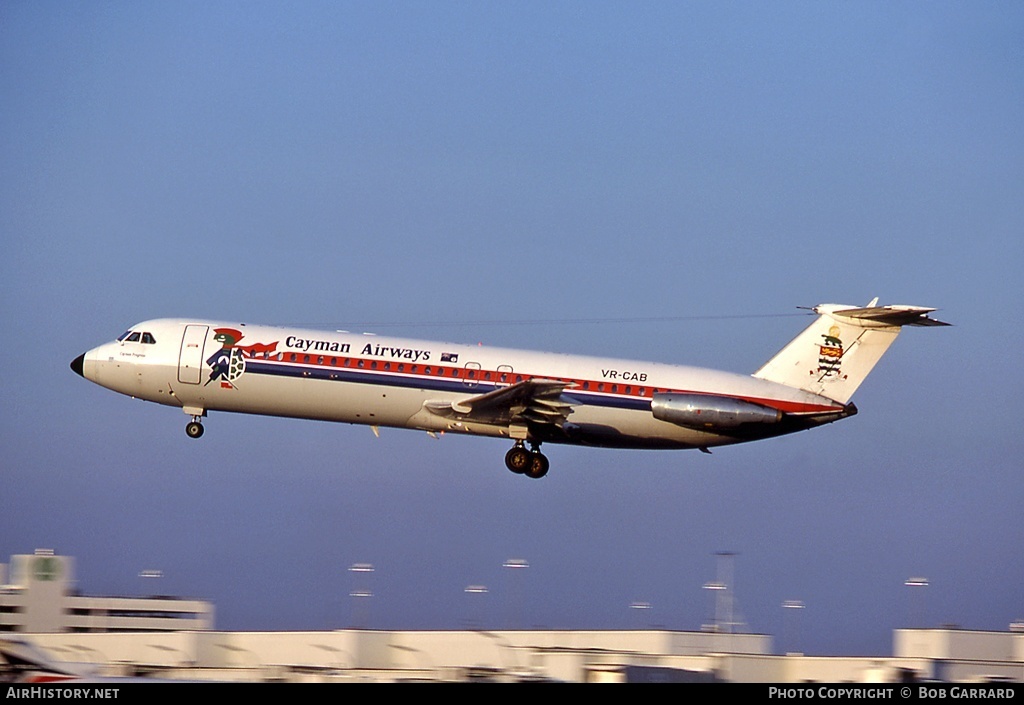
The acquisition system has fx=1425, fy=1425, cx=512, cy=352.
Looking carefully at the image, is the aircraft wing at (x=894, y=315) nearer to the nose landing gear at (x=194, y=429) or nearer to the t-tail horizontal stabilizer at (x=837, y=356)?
the t-tail horizontal stabilizer at (x=837, y=356)

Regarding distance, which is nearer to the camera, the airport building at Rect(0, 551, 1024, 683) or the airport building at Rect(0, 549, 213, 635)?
the airport building at Rect(0, 551, 1024, 683)

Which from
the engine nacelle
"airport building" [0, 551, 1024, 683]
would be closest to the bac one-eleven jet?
the engine nacelle

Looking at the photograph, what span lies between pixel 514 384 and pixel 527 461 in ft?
10.7

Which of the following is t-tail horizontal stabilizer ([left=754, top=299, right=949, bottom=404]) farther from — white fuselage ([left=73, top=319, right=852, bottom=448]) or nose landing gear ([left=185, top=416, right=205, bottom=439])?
nose landing gear ([left=185, top=416, right=205, bottom=439])

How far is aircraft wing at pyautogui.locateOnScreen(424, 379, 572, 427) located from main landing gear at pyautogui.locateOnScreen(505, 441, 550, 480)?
1.40 metres

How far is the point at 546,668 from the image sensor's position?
4072 centimetres

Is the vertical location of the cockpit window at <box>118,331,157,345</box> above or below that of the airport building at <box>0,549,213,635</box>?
above

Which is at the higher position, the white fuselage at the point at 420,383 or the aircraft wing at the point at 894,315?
the aircraft wing at the point at 894,315

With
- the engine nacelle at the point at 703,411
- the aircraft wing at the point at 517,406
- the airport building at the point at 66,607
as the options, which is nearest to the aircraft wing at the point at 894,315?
the engine nacelle at the point at 703,411

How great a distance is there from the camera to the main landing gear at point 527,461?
41.2 metres

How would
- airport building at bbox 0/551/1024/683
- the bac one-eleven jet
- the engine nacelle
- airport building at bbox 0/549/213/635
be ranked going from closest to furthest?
the engine nacelle
the bac one-eleven jet
airport building at bbox 0/551/1024/683
airport building at bbox 0/549/213/635

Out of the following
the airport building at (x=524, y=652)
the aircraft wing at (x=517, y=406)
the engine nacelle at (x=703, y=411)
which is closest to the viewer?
the aircraft wing at (x=517, y=406)

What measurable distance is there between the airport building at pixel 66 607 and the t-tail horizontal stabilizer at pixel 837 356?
3232cm

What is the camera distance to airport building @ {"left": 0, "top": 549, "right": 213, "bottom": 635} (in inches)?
2283
